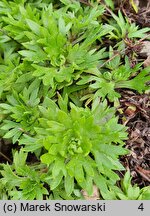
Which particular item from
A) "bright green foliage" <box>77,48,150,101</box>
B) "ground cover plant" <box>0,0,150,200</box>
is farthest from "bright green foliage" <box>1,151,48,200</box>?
"bright green foliage" <box>77,48,150,101</box>

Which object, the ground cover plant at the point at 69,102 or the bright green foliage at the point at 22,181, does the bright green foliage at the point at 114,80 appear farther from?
the bright green foliage at the point at 22,181

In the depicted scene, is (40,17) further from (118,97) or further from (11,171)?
(11,171)

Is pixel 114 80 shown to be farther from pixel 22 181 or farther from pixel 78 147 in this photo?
pixel 22 181

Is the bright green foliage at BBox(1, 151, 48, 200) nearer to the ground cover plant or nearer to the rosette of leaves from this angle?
the ground cover plant

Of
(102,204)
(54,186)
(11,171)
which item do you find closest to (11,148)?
(11,171)

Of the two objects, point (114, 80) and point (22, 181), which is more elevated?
point (114, 80)

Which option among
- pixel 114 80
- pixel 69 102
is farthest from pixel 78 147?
pixel 114 80

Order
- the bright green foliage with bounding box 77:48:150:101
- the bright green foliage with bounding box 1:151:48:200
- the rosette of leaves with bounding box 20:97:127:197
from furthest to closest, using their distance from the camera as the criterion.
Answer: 1. the bright green foliage with bounding box 77:48:150:101
2. the bright green foliage with bounding box 1:151:48:200
3. the rosette of leaves with bounding box 20:97:127:197

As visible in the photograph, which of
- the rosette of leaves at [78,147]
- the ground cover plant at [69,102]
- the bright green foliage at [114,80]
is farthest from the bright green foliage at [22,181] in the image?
the bright green foliage at [114,80]
